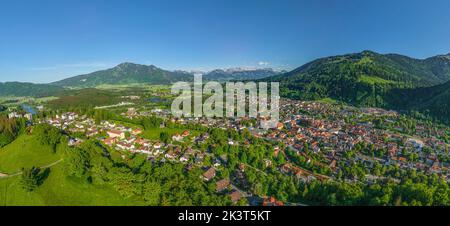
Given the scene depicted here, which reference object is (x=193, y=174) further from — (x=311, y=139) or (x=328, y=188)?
(x=311, y=139)

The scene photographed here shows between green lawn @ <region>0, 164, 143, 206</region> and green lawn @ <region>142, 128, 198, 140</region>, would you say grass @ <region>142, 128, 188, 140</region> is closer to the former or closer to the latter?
green lawn @ <region>142, 128, 198, 140</region>

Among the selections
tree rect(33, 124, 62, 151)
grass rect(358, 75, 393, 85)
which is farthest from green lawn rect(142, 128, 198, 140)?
grass rect(358, 75, 393, 85)

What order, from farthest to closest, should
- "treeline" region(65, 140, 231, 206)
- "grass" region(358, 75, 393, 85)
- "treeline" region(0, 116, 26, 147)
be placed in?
"grass" region(358, 75, 393, 85), "treeline" region(0, 116, 26, 147), "treeline" region(65, 140, 231, 206)

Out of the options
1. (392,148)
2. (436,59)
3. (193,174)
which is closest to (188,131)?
(193,174)

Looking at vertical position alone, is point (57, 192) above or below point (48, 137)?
below

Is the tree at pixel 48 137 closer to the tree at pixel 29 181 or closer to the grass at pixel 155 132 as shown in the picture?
the tree at pixel 29 181

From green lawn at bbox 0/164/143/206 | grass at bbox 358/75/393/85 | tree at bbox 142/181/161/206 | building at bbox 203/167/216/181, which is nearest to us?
tree at bbox 142/181/161/206

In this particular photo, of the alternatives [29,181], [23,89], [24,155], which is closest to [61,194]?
[29,181]

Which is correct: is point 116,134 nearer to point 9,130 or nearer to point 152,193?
point 9,130

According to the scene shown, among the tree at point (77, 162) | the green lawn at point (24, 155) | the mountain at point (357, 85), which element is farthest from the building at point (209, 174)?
the mountain at point (357, 85)
